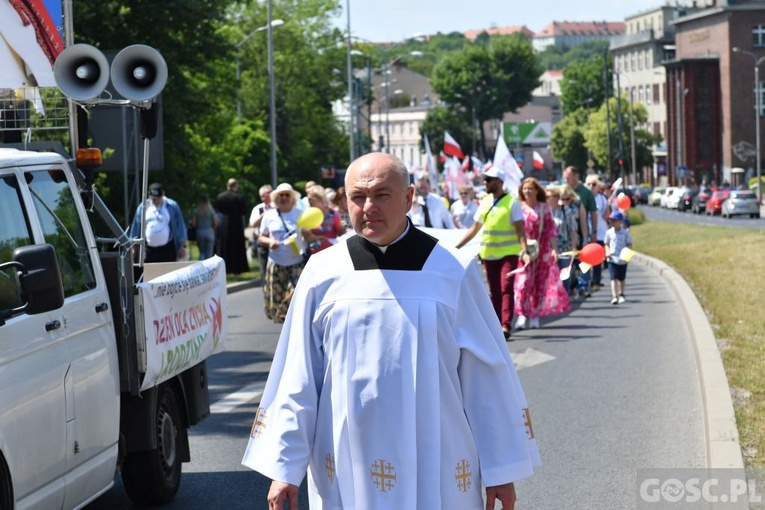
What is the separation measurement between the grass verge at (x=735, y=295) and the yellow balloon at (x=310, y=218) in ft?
14.2

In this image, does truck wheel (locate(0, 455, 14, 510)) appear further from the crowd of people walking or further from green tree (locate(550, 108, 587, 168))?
green tree (locate(550, 108, 587, 168))

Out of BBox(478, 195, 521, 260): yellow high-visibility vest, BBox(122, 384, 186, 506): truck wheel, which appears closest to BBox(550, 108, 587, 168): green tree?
BBox(478, 195, 521, 260): yellow high-visibility vest

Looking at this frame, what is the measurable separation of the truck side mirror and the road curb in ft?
13.6

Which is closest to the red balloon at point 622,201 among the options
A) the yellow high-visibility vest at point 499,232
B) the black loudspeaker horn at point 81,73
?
the yellow high-visibility vest at point 499,232

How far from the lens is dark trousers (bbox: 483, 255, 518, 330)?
619 inches

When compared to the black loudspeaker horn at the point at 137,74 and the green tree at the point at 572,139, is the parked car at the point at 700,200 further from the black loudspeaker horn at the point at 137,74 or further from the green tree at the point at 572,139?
the black loudspeaker horn at the point at 137,74

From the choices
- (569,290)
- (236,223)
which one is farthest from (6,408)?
(236,223)

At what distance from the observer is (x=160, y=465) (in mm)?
7691

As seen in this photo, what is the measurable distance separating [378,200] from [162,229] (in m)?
14.8

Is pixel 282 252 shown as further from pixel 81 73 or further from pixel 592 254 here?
pixel 81 73

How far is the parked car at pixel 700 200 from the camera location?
273 feet

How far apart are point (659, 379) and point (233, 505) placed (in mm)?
5545

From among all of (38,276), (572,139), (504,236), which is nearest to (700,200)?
(572,139)

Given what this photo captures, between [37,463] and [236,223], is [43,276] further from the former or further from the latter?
[236,223]
